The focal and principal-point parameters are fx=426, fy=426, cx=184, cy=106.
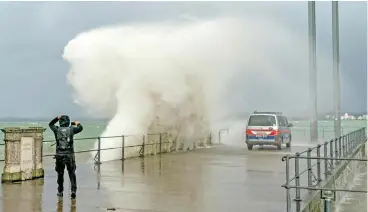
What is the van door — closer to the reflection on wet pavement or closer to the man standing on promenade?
the reflection on wet pavement

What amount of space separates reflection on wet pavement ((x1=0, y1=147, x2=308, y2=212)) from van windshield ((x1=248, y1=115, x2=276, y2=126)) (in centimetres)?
898

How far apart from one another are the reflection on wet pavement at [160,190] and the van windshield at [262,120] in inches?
353

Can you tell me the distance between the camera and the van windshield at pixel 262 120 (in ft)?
76.5

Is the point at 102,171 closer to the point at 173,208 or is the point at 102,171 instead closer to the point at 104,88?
the point at 173,208

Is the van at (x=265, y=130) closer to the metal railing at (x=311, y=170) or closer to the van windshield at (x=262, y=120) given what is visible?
the van windshield at (x=262, y=120)

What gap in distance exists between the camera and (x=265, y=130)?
75.5ft

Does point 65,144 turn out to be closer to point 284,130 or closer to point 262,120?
point 262,120

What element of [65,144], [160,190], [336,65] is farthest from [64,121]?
[336,65]

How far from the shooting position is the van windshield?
76.5 feet

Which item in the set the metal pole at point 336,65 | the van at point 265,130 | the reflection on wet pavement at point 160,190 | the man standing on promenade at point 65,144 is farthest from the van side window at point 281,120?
the man standing on promenade at point 65,144

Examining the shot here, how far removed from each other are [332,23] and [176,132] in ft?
45.3

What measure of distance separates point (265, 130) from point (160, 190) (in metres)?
14.3

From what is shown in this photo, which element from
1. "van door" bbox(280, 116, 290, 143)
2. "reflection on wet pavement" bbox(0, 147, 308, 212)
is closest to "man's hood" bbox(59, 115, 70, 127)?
"reflection on wet pavement" bbox(0, 147, 308, 212)

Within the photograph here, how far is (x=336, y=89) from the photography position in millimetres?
27734
